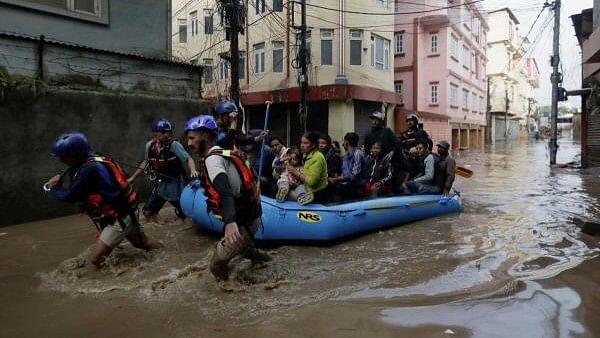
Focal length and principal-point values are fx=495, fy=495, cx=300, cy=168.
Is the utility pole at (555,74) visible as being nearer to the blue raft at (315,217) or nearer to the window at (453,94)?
the window at (453,94)

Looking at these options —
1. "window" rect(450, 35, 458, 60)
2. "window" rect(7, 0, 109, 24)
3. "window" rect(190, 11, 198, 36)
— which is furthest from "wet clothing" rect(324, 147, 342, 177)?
"window" rect(450, 35, 458, 60)

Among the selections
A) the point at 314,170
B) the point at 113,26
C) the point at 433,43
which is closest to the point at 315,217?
the point at 314,170

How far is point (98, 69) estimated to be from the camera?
955 cm

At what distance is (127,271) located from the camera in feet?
16.4

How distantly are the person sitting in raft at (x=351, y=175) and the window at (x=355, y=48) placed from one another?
47.5 feet

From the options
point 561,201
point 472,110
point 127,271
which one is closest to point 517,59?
point 472,110

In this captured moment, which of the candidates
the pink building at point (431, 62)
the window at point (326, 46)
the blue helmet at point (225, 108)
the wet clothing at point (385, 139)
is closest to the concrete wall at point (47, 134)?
the blue helmet at point (225, 108)

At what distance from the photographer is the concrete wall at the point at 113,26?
8.98 meters

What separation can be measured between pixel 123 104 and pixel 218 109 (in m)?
3.79

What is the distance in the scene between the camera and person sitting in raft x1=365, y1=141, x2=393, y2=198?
784 centimetres

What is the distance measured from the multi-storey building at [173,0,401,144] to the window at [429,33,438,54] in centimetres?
578

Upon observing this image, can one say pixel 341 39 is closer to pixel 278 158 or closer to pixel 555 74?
pixel 555 74

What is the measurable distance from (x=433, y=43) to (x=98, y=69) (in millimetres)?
23018

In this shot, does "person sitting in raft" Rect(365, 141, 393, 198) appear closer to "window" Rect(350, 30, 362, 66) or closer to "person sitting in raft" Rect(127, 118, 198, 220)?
"person sitting in raft" Rect(127, 118, 198, 220)
